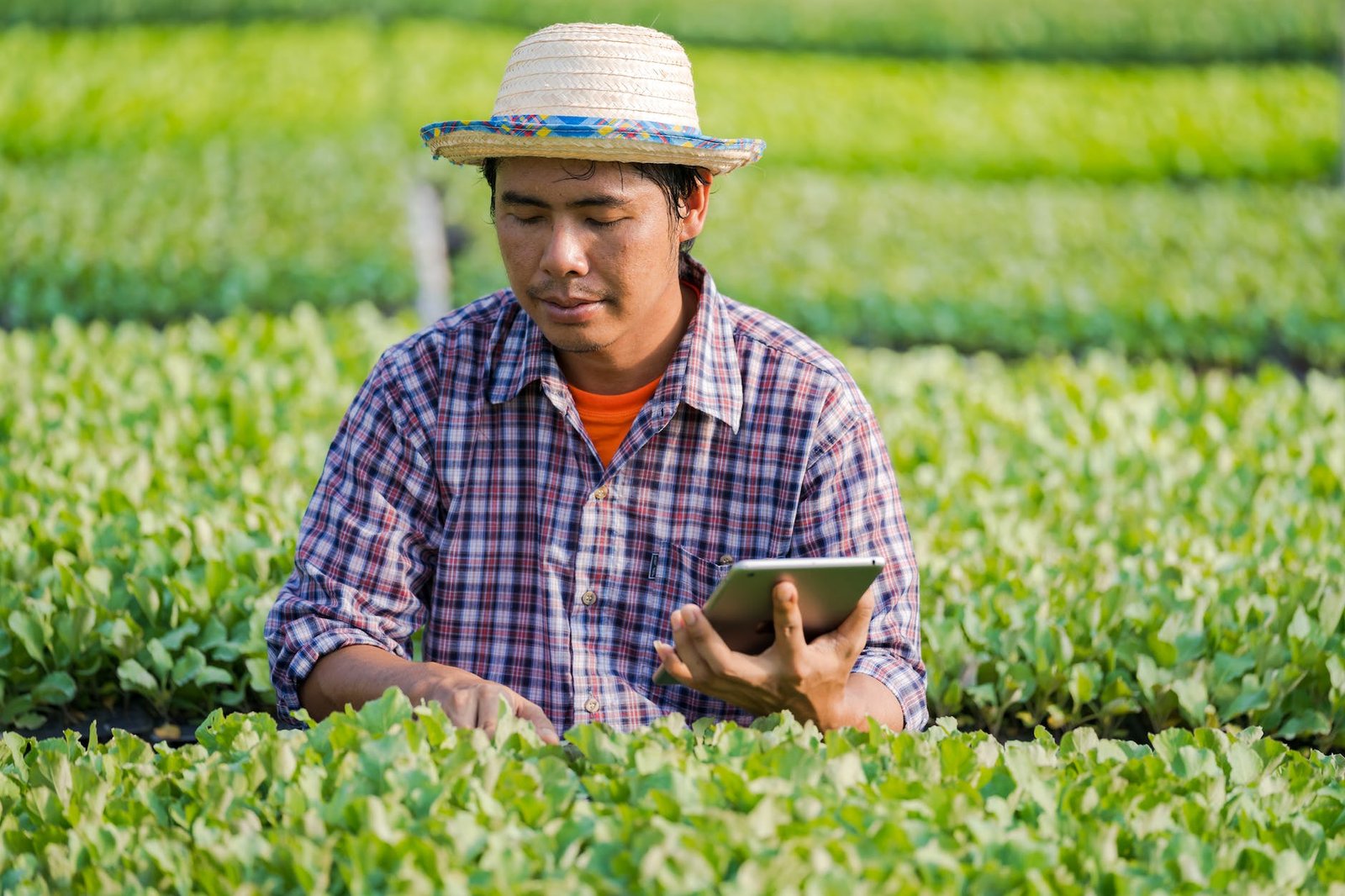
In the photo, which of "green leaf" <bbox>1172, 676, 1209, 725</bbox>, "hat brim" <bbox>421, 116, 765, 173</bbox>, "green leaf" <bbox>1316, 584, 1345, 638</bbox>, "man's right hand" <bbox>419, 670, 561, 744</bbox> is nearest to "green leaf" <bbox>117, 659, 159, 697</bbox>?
"man's right hand" <bbox>419, 670, 561, 744</bbox>

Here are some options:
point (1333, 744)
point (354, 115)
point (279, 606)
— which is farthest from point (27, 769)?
point (354, 115)

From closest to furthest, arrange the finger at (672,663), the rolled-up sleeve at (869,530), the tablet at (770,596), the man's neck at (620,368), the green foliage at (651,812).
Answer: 1. the green foliage at (651,812)
2. the tablet at (770,596)
3. the finger at (672,663)
4. the rolled-up sleeve at (869,530)
5. the man's neck at (620,368)

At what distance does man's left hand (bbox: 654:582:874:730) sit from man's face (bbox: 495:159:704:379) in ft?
1.92

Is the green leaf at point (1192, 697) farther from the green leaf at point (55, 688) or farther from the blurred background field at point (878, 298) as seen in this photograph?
the green leaf at point (55, 688)

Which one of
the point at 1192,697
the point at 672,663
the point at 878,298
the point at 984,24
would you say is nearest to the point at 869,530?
the point at 672,663

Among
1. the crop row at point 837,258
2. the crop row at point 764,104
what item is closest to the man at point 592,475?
the crop row at point 837,258

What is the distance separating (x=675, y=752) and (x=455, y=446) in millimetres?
800

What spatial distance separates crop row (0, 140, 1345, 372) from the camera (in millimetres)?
9305

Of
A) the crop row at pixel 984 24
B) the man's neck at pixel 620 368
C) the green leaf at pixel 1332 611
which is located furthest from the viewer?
the crop row at pixel 984 24

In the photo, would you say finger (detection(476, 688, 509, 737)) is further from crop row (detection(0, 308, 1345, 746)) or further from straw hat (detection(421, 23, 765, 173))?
crop row (detection(0, 308, 1345, 746))

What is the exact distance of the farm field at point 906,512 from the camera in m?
2.12

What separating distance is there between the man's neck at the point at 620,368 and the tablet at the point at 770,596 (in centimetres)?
61

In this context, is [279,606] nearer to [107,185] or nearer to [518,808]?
[518,808]

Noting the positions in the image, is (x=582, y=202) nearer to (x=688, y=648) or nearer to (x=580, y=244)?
(x=580, y=244)
